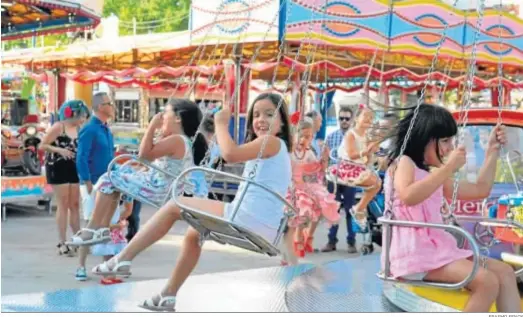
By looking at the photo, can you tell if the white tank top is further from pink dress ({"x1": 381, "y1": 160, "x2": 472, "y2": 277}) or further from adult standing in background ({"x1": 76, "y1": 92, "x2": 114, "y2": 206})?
pink dress ({"x1": 381, "y1": 160, "x2": 472, "y2": 277})

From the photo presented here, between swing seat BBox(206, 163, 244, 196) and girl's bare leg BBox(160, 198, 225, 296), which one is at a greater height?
girl's bare leg BBox(160, 198, 225, 296)

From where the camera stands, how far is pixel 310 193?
28.0 feet

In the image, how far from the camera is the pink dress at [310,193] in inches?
332

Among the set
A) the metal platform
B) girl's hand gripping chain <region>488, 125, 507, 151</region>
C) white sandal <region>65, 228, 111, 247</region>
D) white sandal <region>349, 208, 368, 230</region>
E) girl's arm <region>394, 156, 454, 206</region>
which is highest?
girl's hand gripping chain <region>488, 125, 507, 151</region>

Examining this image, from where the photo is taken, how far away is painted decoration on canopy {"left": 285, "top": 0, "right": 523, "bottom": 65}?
560 inches

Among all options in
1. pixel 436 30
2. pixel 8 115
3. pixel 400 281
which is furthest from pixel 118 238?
pixel 8 115

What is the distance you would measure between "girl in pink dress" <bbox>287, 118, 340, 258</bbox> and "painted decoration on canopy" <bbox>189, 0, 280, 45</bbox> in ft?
16.9

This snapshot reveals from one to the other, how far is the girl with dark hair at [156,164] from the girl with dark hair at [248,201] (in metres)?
0.91

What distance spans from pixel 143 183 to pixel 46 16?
26.8 feet

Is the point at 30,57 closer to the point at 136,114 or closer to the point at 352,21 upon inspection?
the point at 136,114

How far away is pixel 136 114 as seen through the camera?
81.2ft

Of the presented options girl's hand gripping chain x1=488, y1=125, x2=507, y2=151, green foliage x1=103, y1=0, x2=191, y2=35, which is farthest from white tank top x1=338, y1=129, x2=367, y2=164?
green foliage x1=103, y1=0, x2=191, y2=35

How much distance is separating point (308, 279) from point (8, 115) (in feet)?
54.4

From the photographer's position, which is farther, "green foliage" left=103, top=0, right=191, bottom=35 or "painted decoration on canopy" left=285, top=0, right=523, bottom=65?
"green foliage" left=103, top=0, right=191, bottom=35
